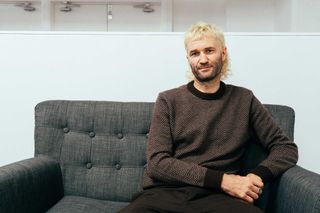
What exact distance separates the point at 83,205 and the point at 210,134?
2.04 ft

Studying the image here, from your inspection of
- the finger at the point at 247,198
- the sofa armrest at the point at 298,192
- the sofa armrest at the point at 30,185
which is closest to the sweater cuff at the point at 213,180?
the finger at the point at 247,198

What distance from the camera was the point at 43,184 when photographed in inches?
60.7

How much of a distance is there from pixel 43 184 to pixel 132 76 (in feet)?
2.60

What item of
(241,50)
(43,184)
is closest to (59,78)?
(43,184)

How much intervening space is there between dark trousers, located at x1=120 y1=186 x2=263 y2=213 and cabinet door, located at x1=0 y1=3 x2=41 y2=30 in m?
3.82

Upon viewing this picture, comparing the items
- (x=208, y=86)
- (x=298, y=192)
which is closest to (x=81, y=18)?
(x=208, y=86)

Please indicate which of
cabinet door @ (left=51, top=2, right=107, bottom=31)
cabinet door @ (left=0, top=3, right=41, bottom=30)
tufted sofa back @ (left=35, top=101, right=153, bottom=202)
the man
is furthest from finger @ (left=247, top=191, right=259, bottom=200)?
cabinet door @ (left=0, top=3, right=41, bottom=30)

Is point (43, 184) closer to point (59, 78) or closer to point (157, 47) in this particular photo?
point (59, 78)

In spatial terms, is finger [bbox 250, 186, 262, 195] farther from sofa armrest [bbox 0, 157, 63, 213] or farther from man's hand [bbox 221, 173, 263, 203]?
sofa armrest [bbox 0, 157, 63, 213]

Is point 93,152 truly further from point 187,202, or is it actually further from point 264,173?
point 264,173

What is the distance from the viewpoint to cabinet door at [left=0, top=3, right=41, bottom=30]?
15.0 ft

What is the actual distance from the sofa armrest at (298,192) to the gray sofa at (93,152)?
0.18 m

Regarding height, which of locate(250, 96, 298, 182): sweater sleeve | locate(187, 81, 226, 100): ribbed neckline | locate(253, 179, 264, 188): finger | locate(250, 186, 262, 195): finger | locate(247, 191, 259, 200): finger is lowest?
locate(247, 191, 259, 200): finger

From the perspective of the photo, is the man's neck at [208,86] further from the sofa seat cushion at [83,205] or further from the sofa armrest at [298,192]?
the sofa seat cushion at [83,205]
